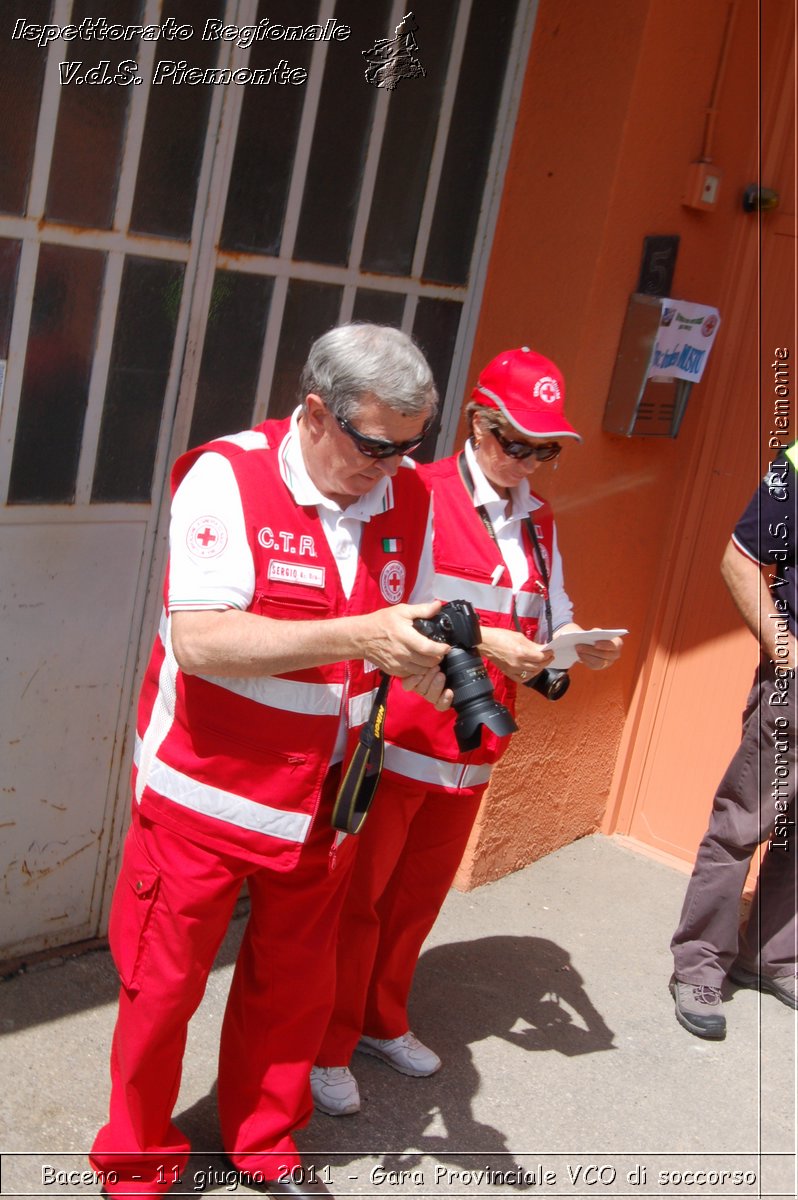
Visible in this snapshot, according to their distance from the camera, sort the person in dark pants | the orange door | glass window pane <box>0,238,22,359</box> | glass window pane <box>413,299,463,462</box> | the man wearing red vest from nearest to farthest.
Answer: the man wearing red vest
glass window pane <box>0,238,22,359</box>
the person in dark pants
glass window pane <box>413,299,463,462</box>
the orange door

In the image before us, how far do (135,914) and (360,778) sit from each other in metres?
0.55

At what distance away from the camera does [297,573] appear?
99.5 inches

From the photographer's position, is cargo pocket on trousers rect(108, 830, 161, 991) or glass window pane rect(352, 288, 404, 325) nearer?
cargo pocket on trousers rect(108, 830, 161, 991)

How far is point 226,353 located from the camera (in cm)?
360

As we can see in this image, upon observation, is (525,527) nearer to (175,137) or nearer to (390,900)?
(390,900)

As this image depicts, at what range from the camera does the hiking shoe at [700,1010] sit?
4.06 metres

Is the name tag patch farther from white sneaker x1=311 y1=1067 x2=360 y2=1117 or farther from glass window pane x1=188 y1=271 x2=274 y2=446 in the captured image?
white sneaker x1=311 y1=1067 x2=360 y2=1117

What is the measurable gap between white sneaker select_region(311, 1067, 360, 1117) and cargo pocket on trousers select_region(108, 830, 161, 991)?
85cm

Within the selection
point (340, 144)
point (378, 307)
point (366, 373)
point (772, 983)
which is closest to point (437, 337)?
point (378, 307)

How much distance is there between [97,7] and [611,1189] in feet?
10.6

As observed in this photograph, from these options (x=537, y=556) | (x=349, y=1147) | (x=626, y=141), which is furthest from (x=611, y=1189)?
(x=626, y=141)

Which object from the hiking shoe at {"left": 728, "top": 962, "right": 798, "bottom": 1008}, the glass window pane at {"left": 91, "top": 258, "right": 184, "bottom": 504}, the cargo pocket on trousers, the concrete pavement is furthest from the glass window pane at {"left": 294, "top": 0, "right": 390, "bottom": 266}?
the hiking shoe at {"left": 728, "top": 962, "right": 798, "bottom": 1008}

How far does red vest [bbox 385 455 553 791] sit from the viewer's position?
3.22 metres

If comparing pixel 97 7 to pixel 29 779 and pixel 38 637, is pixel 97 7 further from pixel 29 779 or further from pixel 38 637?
pixel 29 779
